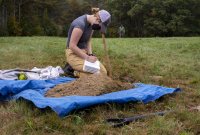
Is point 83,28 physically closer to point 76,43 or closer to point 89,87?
point 76,43

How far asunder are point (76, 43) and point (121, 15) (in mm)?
38245

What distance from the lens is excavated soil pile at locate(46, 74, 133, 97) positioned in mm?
4605

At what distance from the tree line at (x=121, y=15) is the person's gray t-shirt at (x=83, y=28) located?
30215mm

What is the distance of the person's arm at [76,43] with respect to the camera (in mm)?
5957

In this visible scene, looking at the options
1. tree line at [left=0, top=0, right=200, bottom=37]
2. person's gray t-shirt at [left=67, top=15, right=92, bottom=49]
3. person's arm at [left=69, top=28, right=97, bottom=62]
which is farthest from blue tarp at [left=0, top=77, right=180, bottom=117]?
tree line at [left=0, top=0, right=200, bottom=37]

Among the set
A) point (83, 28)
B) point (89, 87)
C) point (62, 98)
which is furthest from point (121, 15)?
point (62, 98)

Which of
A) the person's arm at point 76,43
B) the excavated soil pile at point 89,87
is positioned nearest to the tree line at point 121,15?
the person's arm at point 76,43

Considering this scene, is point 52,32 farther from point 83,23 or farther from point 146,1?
point 83,23

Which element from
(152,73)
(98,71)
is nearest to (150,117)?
(98,71)

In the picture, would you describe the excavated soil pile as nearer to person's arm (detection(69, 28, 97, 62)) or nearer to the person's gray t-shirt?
person's arm (detection(69, 28, 97, 62))

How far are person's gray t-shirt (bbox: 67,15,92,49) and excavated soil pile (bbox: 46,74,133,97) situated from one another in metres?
1.26

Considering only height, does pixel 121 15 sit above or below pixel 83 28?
below

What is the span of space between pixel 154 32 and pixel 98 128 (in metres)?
39.0

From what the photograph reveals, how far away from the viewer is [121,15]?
144 feet
